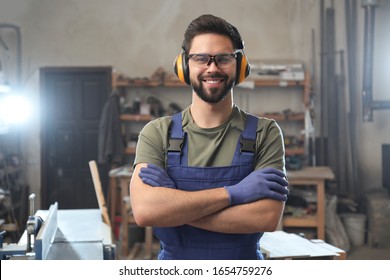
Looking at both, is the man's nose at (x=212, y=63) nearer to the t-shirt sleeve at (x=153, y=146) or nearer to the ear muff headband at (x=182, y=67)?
the ear muff headband at (x=182, y=67)

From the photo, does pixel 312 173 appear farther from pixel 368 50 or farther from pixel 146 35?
pixel 146 35

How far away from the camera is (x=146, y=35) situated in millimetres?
4160

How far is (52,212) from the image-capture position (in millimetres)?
1890

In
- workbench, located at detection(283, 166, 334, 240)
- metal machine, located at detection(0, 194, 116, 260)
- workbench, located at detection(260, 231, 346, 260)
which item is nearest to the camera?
metal machine, located at detection(0, 194, 116, 260)

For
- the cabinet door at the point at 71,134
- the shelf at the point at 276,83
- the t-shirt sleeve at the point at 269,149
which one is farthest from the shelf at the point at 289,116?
the t-shirt sleeve at the point at 269,149

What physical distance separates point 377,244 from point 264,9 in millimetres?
1878

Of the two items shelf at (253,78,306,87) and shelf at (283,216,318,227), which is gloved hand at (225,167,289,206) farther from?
shelf at (253,78,306,87)

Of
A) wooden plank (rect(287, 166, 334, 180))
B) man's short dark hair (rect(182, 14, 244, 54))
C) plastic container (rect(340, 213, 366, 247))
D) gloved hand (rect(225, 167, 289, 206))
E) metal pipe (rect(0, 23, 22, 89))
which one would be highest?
metal pipe (rect(0, 23, 22, 89))

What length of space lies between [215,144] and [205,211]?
0.52 ft

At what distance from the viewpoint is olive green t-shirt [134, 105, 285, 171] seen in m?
1.19

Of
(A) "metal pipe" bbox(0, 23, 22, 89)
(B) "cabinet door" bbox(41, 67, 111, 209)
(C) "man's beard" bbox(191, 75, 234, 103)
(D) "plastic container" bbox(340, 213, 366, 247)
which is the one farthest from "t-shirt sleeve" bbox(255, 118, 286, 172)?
(A) "metal pipe" bbox(0, 23, 22, 89)

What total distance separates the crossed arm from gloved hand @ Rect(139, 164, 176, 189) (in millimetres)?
11

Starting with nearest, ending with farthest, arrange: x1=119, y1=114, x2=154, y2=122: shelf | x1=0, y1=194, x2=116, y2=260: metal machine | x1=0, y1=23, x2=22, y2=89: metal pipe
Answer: x1=0, y1=194, x2=116, y2=260: metal machine < x1=119, y1=114, x2=154, y2=122: shelf < x1=0, y1=23, x2=22, y2=89: metal pipe
